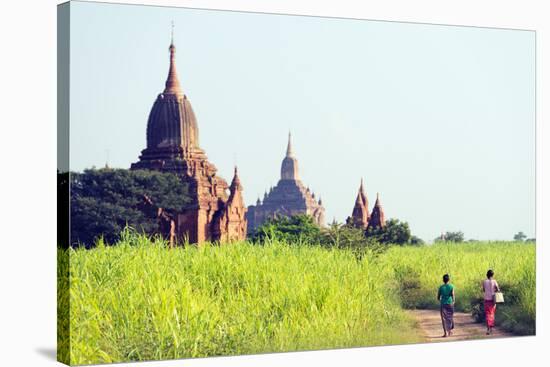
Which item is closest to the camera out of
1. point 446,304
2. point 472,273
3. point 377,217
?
point 377,217

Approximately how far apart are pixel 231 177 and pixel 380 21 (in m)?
3.06

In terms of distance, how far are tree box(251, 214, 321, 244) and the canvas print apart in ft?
0.07

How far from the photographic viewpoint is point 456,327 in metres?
15.8

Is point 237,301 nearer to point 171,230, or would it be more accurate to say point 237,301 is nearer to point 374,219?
point 171,230

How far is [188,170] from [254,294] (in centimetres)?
175

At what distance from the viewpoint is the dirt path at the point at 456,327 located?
1549cm

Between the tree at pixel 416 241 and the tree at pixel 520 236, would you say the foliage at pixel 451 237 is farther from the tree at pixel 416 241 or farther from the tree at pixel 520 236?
the tree at pixel 520 236

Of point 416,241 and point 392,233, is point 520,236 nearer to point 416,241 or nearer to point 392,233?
point 416,241

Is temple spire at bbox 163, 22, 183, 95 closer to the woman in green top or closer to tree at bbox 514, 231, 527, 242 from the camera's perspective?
the woman in green top

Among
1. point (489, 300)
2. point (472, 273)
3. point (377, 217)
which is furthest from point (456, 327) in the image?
point (377, 217)

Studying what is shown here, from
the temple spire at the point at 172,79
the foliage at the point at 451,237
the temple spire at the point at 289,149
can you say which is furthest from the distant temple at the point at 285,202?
the foliage at the point at 451,237

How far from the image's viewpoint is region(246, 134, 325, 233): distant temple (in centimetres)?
1474

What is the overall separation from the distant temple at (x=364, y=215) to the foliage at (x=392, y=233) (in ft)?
0.28

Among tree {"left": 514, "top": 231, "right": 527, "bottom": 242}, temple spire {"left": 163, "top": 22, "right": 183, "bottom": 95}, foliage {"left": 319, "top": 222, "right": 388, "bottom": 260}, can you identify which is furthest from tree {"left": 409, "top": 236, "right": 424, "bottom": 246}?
temple spire {"left": 163, "top": 22, "right": 183, "bottom": 95}
